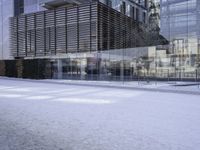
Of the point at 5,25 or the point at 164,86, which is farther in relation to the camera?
the point at 5,25

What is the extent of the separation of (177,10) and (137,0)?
13454 mm

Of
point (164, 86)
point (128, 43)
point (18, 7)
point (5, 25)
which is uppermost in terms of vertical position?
point (18, 7)

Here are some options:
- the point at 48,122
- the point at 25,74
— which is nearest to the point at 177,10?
the point at 25,74

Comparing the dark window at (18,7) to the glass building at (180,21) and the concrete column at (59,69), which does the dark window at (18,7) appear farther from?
the glass building at (180,21)

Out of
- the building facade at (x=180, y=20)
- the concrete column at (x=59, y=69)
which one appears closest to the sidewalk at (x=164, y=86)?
the building facade at (x=180, y=20)

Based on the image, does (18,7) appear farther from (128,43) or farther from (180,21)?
(180,21)

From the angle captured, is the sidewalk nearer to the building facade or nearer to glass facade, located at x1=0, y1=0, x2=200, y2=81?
glass facade, located at x1=0, y1=0, x2=200, y2=81

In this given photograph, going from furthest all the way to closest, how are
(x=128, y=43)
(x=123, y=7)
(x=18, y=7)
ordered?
(x=18, y=7) < (x=123, y=7) < (x=128, y=43)

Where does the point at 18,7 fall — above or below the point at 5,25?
above

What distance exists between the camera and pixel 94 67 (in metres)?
32.8

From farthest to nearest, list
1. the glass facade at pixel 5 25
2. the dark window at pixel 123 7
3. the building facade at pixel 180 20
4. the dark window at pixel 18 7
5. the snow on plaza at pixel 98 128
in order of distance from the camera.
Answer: the glass facade at pixel 5 25, the dark window at pixel 18 7, the dark window at pixel 123 7, the building facade at pixel 180 20, the snow on plaza at pixel 98 128

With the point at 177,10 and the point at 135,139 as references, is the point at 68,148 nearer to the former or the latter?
the point at 135,139

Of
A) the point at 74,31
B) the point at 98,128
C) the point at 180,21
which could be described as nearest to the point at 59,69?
the point at 74,31

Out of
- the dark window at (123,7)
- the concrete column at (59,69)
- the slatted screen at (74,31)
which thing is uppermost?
the dark window at (123,7)
